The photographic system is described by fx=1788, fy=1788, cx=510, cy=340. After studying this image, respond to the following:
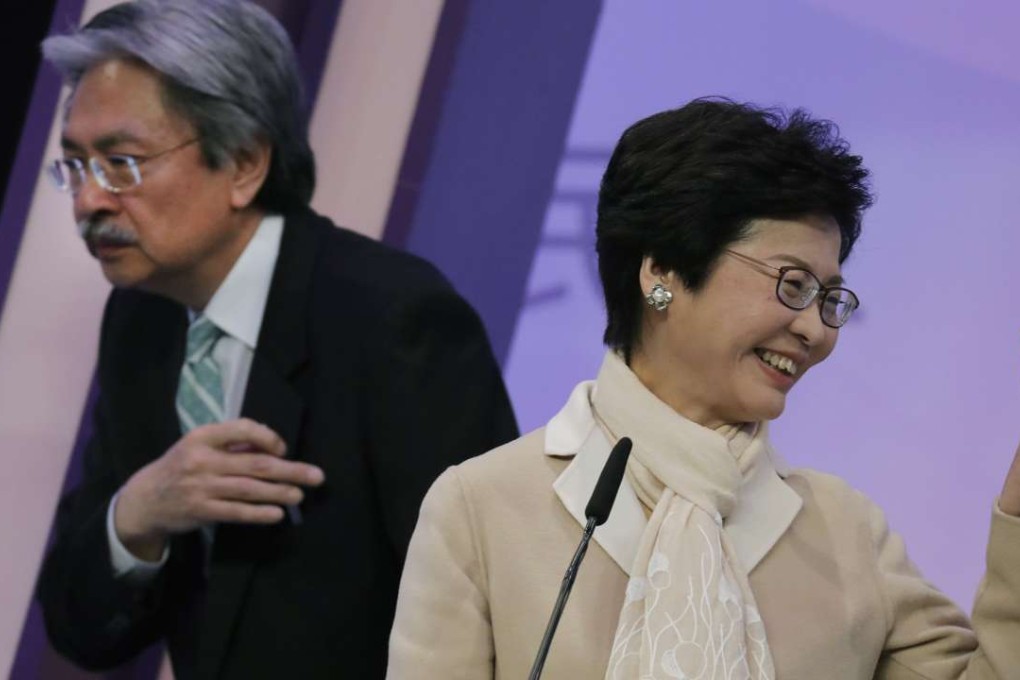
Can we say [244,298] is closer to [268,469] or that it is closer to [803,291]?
[268,469]

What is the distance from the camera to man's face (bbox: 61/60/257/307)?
2.60 meters

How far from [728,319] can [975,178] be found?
733 millimetres

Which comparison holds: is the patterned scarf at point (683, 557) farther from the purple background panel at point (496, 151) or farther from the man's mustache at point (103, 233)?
the purple background panel at point (496, 151)

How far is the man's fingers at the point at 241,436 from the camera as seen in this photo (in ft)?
7.86

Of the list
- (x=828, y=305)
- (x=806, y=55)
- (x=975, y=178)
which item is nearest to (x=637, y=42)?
(x=806, y=55)

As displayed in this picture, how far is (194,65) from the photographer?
264 centimetres

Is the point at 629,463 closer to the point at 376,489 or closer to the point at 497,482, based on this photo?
the point at 497,482

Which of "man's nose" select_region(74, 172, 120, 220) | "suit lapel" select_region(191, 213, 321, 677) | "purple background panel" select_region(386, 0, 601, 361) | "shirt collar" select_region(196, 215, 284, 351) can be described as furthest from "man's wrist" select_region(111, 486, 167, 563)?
"purple background panel" select_region(386, 0, 601, 361)

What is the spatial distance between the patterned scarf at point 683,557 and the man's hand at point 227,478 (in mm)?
663

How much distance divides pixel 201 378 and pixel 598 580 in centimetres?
100

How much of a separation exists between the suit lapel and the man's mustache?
23 centimetres

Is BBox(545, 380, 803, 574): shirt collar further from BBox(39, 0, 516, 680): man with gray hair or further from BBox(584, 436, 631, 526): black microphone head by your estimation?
BBox(39, 0, 516, 680): man with gray hair

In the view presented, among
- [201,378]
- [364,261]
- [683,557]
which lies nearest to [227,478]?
[201,378]

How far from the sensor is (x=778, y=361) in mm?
1799
